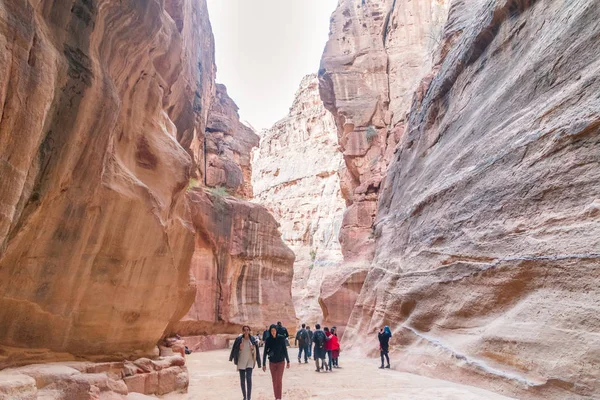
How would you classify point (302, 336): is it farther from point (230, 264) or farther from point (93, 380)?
point (230, 264)

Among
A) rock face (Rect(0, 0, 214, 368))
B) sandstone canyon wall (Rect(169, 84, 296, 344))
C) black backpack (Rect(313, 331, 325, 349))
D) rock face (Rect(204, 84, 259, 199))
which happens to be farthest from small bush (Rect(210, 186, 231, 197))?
rock face (Rect(0, 0, 214, 368))

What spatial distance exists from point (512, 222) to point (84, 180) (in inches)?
317

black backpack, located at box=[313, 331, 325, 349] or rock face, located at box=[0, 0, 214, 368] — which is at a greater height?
rock face, located at box=[0, 0, 214, 368]

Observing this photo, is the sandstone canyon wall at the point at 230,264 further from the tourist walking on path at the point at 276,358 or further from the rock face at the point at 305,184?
the rock face at the point at 305,184

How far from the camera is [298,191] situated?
7275 cm

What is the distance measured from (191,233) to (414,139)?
438 inches

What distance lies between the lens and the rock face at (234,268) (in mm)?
22469

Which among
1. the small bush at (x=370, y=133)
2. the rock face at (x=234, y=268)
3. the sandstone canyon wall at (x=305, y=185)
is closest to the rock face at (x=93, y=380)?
the rock face at (x=234, y=268)

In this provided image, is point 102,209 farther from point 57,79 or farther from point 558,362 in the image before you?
point 558,362

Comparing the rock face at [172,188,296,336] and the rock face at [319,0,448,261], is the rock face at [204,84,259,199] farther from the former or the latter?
the rock face at [319,0,448,261]

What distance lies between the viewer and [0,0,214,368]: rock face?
464 centimetres

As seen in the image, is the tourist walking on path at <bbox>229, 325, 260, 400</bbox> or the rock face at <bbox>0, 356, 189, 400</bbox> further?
the tourist walking on path at <bbox>229, 325, 260, 400</bbox>

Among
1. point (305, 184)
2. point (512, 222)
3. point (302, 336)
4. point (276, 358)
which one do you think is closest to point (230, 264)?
point (302, 336)

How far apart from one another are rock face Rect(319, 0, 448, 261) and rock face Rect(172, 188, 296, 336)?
591 centimetres
